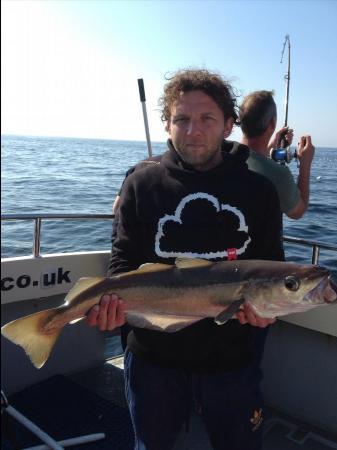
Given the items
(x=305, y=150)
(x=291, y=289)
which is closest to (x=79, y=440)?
(x=291, y=289)

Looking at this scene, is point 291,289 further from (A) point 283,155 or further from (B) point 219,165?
(A) point 283,155

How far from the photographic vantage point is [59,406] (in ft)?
15.2

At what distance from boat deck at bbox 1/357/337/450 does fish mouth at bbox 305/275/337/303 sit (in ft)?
7.55

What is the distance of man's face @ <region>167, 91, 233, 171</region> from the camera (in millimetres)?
2877

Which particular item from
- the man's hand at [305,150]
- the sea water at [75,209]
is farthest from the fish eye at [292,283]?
the sea water at [75,209]

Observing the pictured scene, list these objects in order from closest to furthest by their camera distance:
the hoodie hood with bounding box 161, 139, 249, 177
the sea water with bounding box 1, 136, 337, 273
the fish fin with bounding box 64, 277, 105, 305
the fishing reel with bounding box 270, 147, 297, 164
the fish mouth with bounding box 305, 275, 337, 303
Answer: the fish mouth with bounding box 305, 275, 337, 303
the fish fin with bounding box 64, 277, 105, 305
the hoodie hood with bounding box 161, 139, 249, 177
the fishing reel with bounding box 270, 147, 297, 164
the sea water with bounding box 1, 136, 337, 273

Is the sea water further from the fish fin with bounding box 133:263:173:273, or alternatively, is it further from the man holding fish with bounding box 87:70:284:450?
the fish fin with bounding box 133:263:173:273

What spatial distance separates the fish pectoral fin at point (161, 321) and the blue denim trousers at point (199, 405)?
27cm

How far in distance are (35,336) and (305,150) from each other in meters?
2.88

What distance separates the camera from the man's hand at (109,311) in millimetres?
2715

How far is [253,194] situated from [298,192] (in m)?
1.10

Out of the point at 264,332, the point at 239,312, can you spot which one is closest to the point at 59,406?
the point at 264,332

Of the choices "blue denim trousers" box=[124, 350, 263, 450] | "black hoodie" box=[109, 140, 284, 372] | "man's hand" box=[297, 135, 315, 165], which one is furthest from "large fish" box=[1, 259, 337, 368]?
"man's hand" box=[297, 135, 315, 165]

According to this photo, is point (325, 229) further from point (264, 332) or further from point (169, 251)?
point (169, 251)
